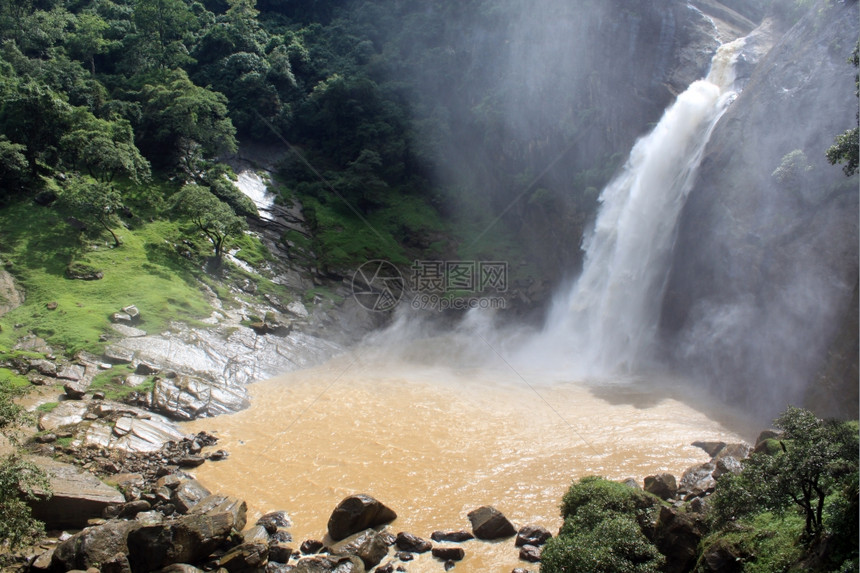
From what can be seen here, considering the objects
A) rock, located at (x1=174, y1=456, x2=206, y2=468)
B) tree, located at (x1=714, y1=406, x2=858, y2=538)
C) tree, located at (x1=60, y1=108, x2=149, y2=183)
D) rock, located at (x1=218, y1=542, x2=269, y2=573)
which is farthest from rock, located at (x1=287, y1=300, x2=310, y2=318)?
tree, located at (x1=714, y1=406, x2=858, y2=538)

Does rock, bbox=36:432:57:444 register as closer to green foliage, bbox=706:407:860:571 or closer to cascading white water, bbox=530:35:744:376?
green foliage, bbox=706:407:860:571

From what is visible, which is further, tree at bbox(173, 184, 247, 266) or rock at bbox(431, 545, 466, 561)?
tree at bbox(173, 184, 247, 266)

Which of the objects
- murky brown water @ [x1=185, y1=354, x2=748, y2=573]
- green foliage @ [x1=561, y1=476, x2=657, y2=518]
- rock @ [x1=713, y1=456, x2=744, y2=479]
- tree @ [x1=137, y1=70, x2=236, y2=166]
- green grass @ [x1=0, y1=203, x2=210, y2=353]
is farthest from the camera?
tree @ [x1=137, y1=70, x2=236, y2=166]

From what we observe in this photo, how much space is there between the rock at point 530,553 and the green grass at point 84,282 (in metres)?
21.3

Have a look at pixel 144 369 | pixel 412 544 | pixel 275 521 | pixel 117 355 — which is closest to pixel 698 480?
pixel 412 544

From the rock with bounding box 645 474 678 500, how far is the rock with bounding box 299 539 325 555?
9.64 m

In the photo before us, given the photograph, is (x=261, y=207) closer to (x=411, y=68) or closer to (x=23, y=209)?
(x=23, y=209)

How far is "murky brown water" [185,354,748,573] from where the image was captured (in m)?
17.2

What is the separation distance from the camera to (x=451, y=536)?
15.2 m

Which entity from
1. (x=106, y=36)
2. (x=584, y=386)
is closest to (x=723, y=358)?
(x=584, y=386)

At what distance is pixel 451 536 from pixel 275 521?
511cm

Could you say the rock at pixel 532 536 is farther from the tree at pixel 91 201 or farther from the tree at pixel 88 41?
the tree at pixel 88 41

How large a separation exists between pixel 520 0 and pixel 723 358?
39.1 m

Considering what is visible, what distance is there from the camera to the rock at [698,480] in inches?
632
